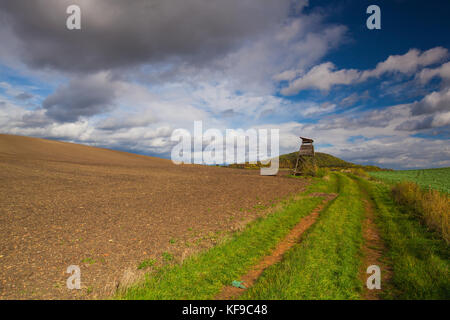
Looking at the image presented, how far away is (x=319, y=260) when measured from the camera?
8.05m

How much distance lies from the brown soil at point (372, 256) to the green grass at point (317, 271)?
0.73 ft

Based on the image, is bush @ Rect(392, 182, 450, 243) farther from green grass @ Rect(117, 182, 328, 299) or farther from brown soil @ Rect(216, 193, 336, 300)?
green grass @ Rect(117, 182, 328, 299)

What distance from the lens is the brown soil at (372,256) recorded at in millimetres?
6264

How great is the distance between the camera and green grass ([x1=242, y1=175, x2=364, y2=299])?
6117mm

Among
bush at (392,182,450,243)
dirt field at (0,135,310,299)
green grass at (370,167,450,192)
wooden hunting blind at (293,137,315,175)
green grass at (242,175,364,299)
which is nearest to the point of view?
green grass at (242,175,364,299)

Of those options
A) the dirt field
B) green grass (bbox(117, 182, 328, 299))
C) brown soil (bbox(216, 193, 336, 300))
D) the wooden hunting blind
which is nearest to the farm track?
brown soil (bbox(216, 193, 336, 300))

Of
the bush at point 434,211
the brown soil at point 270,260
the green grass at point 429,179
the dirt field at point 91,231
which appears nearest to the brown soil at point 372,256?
the bush at point 434,211

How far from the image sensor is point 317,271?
7242mm

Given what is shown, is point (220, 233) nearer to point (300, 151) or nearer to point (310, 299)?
point (310, 299)

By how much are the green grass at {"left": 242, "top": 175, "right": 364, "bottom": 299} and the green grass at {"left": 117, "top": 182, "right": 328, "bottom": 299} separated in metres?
1.03

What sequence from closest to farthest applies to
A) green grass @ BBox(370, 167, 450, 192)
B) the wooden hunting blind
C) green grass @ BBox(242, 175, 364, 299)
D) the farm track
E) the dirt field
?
green grass @ BBox(242, 175, 364, 299)
the farm track
the dirt field
green grass @ BBox(370, 167, 450, 192)
the wooden hunting blind

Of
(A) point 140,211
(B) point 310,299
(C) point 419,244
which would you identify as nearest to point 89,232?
(A) point 140,211

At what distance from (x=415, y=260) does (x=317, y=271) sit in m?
3.83
